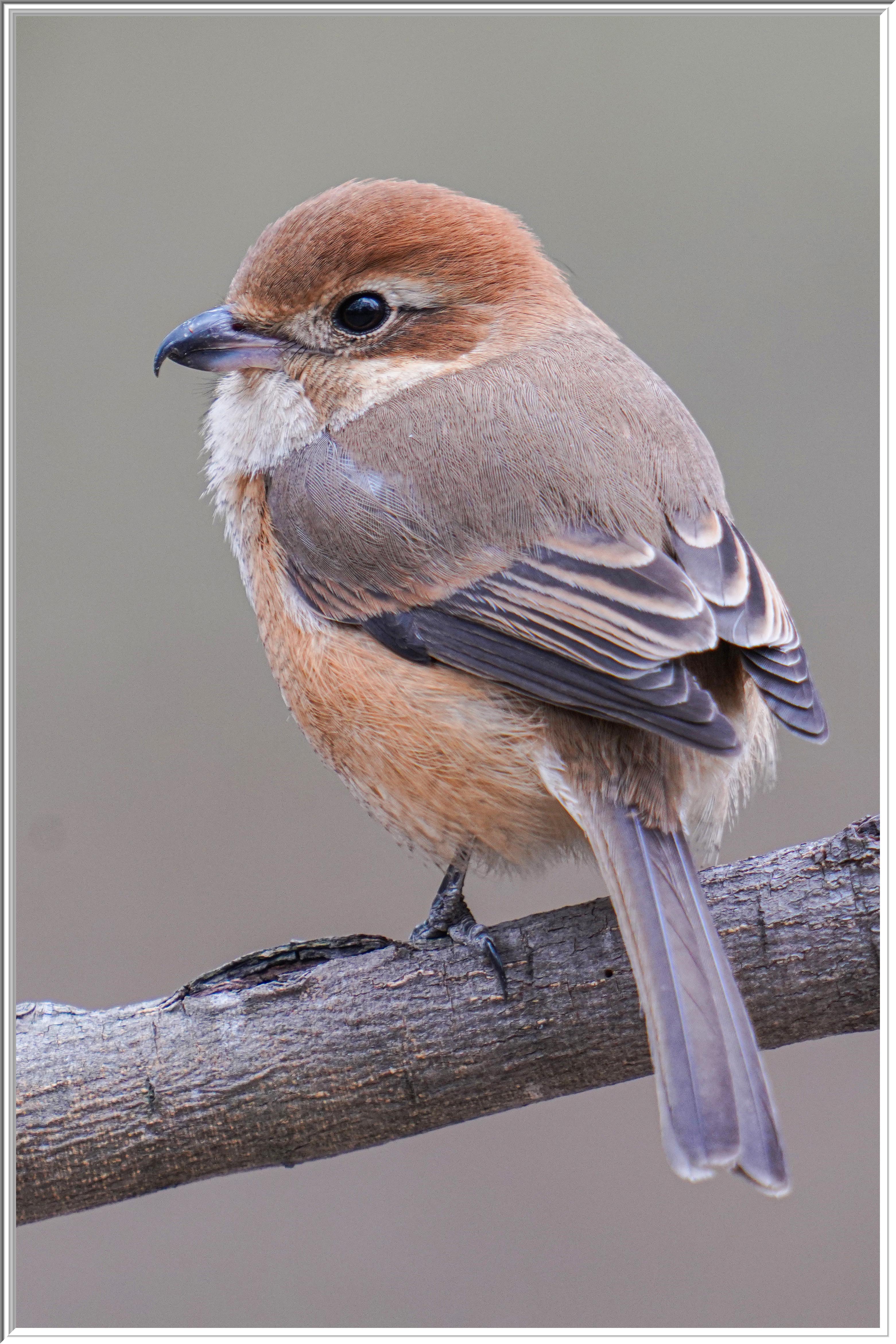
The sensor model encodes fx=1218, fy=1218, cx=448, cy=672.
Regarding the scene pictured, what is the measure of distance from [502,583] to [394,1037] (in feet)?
2.93

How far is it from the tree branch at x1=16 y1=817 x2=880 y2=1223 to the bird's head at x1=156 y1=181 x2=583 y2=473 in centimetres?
124

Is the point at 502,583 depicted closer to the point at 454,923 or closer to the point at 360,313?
the point at 454,923

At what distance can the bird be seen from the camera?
80.8 inches

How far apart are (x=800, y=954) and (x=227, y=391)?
1816 millimetres

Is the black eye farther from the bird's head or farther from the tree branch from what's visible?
the tree branch

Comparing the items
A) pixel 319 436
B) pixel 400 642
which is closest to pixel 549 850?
pixel 400 642

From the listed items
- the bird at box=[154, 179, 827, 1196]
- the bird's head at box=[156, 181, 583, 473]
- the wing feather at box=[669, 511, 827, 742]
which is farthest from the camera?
the bird's head at box=[156, 181, 583, 473]

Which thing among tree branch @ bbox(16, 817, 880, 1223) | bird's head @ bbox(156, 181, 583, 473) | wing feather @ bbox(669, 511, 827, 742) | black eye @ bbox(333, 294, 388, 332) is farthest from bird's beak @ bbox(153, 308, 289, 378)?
tree branch @ bbox(16, 817, 880, 1223)

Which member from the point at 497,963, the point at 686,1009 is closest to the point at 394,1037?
the point at 497,963

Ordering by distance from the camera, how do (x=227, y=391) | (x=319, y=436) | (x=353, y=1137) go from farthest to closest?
(x=227, y=391), (x=319, y=436), (x=353, y=1137)

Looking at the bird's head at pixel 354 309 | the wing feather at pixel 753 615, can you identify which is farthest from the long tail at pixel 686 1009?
the bird's head at pixel 354 309

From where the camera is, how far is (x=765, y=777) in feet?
8.82

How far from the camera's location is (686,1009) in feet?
6.34
